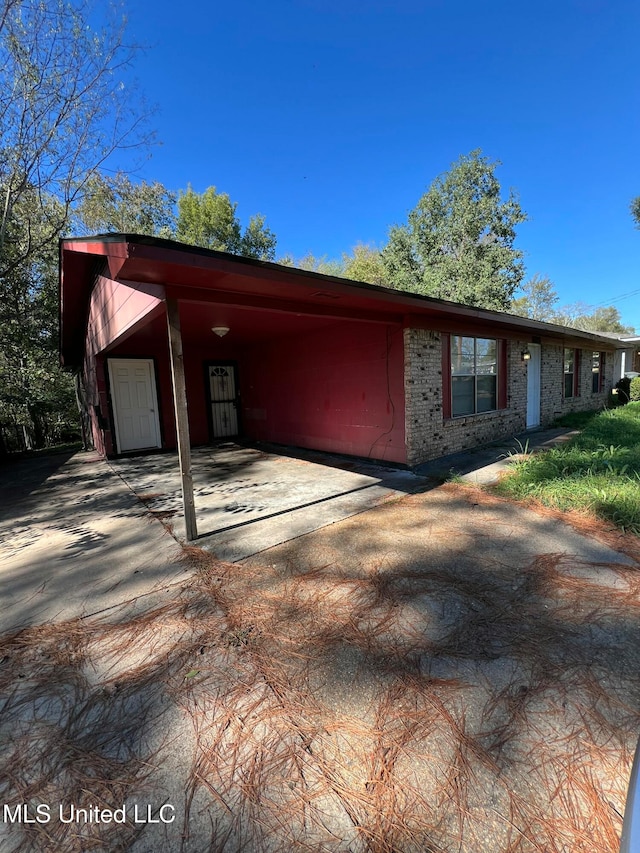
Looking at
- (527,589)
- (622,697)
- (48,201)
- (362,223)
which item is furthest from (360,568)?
(362,223)

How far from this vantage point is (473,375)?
7336 millimetres

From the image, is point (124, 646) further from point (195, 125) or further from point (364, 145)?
A: point (364, 145)

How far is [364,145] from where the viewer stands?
13367 mm

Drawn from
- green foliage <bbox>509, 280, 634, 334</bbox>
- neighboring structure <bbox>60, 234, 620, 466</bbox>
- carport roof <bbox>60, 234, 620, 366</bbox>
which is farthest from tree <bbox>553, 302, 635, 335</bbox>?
carport roof <bbox>60, 234, 620, 366</bbox>

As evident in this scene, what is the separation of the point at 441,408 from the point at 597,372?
34.8 feet

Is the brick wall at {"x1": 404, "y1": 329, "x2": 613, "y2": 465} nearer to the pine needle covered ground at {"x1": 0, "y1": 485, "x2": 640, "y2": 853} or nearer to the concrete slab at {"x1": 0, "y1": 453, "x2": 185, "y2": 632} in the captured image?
the pine needle covered ground at {"x1": 0, "y1": 485, "x2": 640, "y2": 853}

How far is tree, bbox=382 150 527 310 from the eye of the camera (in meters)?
18.2

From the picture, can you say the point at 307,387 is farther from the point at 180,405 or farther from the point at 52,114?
the point at 52,114

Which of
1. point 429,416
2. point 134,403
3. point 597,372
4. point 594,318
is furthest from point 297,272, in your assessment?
point 594,318

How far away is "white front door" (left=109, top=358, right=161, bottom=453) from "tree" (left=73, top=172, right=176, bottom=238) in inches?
146

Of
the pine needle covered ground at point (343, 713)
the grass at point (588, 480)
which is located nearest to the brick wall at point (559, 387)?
the grass at point (588, 480)

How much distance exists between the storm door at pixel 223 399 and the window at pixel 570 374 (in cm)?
976

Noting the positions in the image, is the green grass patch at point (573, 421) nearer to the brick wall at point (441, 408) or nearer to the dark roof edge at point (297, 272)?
the brick wall at point (441, 408)

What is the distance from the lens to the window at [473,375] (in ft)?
22.6
